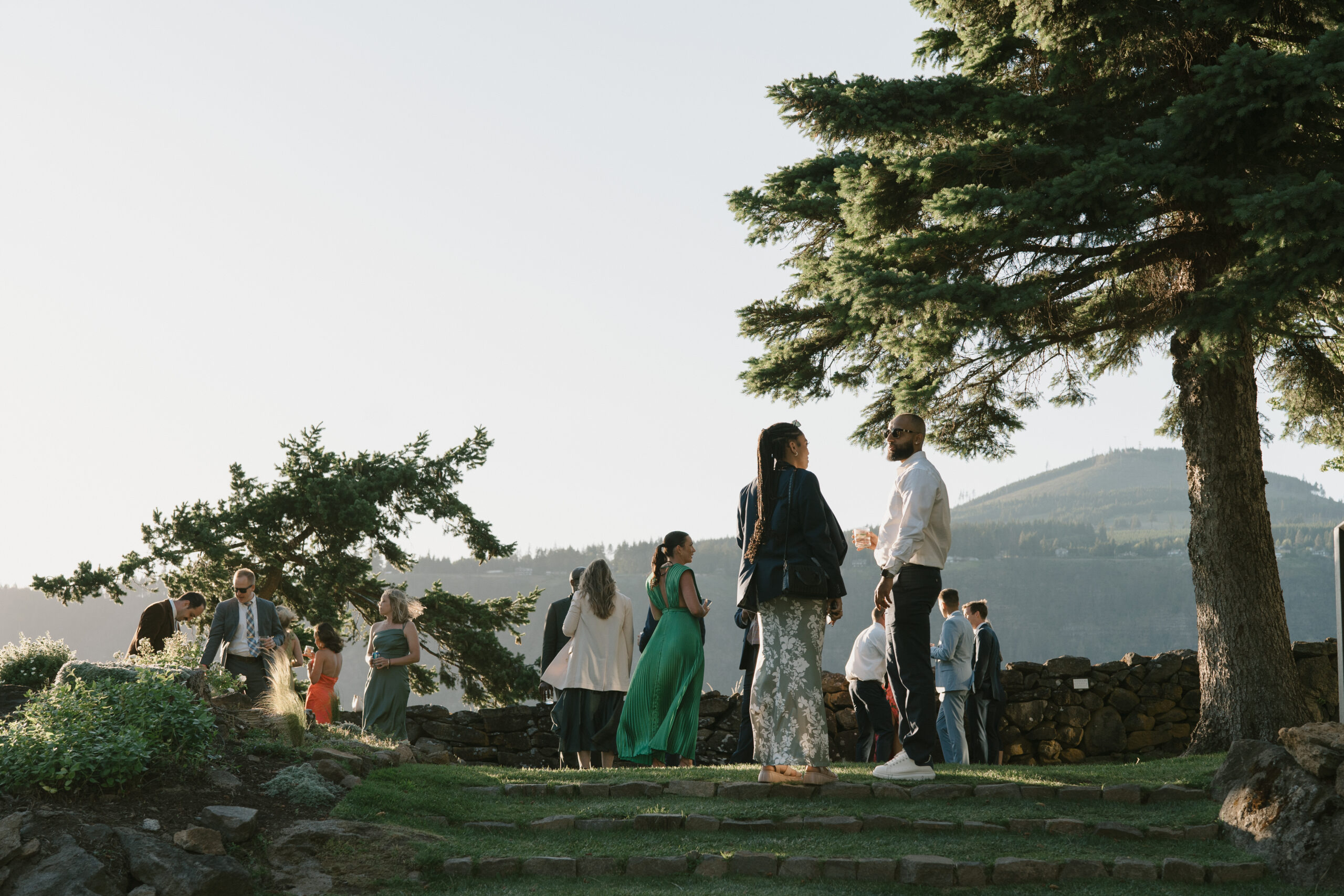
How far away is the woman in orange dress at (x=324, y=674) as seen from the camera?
9.19 meters

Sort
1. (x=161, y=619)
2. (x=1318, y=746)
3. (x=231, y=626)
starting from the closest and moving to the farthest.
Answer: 1. (x=1318, y=746)
2. (x=231, y=626)
3. (x=161, y=619)

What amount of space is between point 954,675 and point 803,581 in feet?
12.8

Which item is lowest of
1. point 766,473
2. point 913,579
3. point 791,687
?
point 791,687

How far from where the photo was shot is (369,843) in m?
4.63

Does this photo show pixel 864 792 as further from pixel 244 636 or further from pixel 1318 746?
pixel 244 636

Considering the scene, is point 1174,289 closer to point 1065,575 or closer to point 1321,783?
point 1321,783

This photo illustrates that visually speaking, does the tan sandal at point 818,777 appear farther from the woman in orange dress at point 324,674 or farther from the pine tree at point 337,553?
the pine tree at point 337,553

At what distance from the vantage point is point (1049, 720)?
12.3m

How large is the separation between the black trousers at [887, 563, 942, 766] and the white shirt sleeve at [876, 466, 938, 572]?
13 centimetres

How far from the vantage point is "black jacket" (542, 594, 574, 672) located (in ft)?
27.1

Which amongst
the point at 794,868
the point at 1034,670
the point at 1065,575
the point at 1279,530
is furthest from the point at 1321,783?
the point at 1279,530

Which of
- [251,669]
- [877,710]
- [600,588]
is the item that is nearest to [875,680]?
[877,710]

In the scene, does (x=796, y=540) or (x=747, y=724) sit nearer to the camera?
(x=796, y=540)

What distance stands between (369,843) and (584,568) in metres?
3.45
